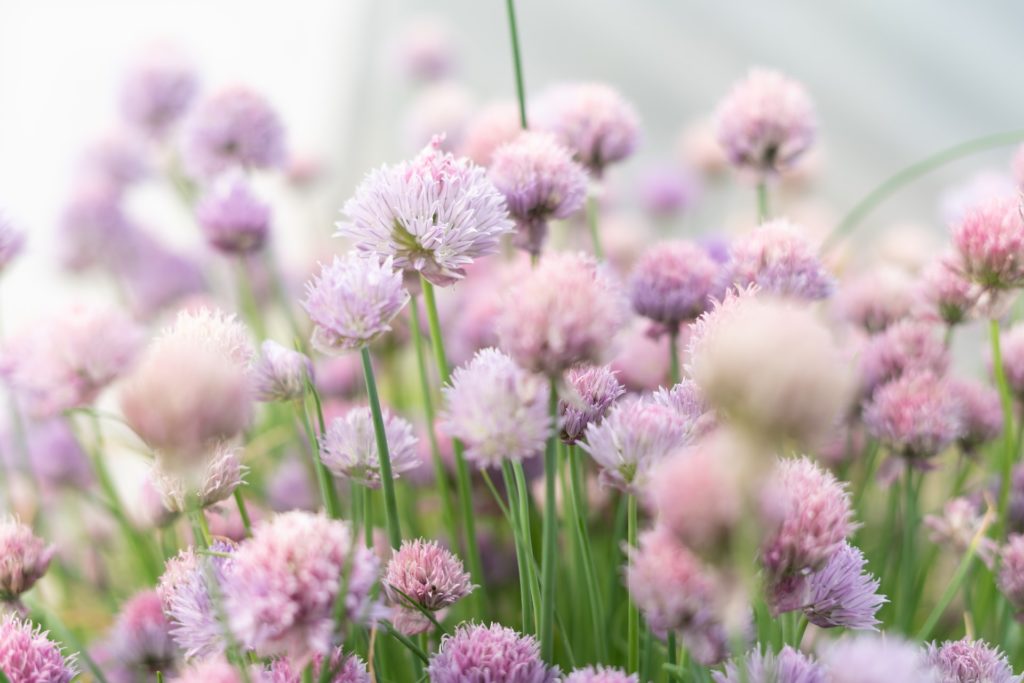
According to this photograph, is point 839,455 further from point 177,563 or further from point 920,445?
point 177,563

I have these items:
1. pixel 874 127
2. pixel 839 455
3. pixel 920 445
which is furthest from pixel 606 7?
pixel 920 445

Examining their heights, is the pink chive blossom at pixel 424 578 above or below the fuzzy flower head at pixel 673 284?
below

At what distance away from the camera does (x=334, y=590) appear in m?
0.30

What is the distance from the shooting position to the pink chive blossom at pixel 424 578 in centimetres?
40

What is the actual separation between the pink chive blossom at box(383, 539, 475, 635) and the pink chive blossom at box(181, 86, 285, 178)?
20.5 inches

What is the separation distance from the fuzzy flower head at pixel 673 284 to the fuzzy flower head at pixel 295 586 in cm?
28

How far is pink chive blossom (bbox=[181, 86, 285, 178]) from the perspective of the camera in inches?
31.5

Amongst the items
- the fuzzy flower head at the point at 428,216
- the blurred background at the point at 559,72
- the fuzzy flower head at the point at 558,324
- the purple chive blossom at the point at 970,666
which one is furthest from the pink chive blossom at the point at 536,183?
Result: the blurred background at the point at 559,72

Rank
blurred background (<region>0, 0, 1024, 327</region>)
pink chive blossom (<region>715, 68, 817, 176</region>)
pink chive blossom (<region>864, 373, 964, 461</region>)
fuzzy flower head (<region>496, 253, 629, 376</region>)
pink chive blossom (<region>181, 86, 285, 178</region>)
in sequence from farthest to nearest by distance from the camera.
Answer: blurred background (<region>0, 0, 1024, 327</region>), pink chive blossom (<region>181, 86, 285, 178</region>), pink chive blossom (<region>715, 68, 817, 176</region>), pink chive blossom (<region>864, 373, 964, 461</region>), fuzzy flower head (<region>496, 253, 629, 376</region>)

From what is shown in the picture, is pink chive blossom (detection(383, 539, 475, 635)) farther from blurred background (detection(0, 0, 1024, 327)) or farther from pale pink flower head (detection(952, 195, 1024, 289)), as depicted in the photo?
blurred background (detection(0, 0, 1024, 327))

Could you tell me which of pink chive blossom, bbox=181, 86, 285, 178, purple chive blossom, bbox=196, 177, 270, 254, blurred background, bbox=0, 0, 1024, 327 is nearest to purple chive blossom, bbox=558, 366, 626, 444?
purple chive blossom, bbox=196, 177, 270, 254

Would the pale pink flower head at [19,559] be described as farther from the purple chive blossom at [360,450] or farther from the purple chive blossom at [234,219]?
the purple chive blossom at [234,219]

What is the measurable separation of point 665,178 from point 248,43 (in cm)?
124

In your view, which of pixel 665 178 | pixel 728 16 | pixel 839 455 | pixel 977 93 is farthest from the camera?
pixel 728 16
